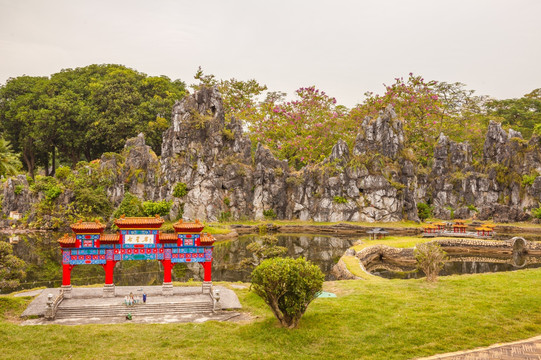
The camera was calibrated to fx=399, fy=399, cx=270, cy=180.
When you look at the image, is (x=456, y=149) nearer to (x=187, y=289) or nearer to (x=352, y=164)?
(x=352, y=164)

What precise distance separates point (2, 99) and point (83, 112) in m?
15.0

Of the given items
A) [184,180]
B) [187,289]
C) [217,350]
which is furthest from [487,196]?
[217,350]

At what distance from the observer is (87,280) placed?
26.6m

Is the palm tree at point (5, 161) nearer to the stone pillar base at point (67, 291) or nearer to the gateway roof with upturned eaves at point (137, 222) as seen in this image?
the gateway roof with upturned eaves at point (137, 222)

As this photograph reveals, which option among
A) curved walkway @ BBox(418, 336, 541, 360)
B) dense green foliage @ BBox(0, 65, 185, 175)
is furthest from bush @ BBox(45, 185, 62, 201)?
curved walkway @ BBox(418, 336, 541, 360)

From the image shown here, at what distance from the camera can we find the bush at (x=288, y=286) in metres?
15.1

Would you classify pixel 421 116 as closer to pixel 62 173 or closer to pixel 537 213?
pixel 537 213

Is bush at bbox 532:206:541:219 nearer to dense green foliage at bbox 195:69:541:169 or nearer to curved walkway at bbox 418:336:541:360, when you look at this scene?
dense green foliage at bbox 195:69:541:169

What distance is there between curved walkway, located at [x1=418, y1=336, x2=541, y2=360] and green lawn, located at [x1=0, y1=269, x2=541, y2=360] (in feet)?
1.44

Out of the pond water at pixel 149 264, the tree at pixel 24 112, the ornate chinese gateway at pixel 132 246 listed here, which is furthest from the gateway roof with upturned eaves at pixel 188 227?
the tree at pixel 24 112

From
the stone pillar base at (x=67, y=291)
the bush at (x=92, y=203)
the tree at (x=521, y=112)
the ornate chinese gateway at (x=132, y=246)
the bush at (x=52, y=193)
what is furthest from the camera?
the tree at (x=521, y=112)

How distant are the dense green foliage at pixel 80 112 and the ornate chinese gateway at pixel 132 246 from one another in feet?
150

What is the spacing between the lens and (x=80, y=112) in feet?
206

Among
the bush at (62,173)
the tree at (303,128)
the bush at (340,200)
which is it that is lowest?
the bush at (340,200)
